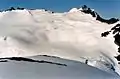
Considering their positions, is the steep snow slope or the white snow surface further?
the white snow surface

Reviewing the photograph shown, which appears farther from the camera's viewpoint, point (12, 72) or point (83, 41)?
point (83, 41)

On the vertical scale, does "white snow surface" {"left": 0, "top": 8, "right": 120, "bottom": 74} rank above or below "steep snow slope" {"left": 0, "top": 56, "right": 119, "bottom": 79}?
above

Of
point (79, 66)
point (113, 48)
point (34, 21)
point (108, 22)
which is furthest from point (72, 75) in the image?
point (108, 22)

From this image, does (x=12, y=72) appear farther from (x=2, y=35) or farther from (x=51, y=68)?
(x=2, y=35)

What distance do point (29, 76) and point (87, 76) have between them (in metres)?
0.43

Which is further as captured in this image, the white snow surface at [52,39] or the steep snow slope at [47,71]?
the white snow surface at [52,39]

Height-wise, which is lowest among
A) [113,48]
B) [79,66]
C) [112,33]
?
[79,66]

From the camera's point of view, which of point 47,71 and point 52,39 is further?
point 52,39

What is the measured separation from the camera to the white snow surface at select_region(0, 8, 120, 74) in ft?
19.1

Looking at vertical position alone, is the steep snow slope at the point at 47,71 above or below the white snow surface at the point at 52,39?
below

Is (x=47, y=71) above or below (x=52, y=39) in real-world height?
below

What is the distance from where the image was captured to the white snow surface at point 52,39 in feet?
19.1

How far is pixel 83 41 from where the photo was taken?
520 inches

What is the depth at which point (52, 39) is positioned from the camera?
9.71 m
